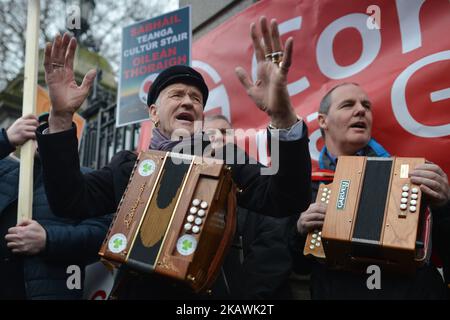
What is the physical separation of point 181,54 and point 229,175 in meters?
2.23

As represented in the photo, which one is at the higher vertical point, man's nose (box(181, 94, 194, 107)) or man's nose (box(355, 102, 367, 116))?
man's nose (box(355, 102, 367, 116))

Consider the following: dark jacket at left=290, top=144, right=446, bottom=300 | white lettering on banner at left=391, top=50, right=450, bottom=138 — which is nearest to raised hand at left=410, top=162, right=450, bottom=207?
dark jacket at left=290, top=144, right=446, bottom=300

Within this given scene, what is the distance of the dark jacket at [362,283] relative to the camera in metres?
1.89

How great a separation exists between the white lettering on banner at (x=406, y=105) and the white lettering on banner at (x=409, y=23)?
132mm

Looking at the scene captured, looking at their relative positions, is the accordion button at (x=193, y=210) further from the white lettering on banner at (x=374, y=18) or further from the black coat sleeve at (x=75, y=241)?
the white lettering on banner at (x=374, y=18)

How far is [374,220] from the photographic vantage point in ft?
6.16

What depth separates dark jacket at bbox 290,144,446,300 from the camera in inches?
74.5

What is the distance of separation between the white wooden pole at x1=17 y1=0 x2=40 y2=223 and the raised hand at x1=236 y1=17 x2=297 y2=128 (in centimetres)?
114

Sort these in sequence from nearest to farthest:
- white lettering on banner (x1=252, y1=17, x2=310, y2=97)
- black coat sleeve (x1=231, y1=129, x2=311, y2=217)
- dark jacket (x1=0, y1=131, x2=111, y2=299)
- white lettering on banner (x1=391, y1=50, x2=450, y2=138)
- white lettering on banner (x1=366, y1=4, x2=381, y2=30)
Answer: black coat sleeve (x1=231, y1=129, x2=311, y2=217)
dark jacket (x1=0, y1=131, x2=111, y2=299)
white lettering on banner (x1=391, y1=50, x2=450, y2=138)
white lettering on banner (x1=366, y1=4, x2=381, y2=30)
white lettering on banner (x1=252, y1=17, x2=310, y2=97)

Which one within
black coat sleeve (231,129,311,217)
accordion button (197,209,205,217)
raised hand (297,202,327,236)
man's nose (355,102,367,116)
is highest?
man's nose (355,102,367,116)

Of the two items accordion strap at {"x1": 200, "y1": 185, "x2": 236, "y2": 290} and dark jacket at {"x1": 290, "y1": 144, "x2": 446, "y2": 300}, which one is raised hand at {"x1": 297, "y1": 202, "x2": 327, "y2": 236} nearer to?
dark jacket at {"x1": 290, "y1": 144, "x2": 446, "y2": 300}

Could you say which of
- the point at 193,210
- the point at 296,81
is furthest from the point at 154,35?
the point at 193,210

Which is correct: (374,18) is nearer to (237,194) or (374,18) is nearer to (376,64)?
(376,64)
